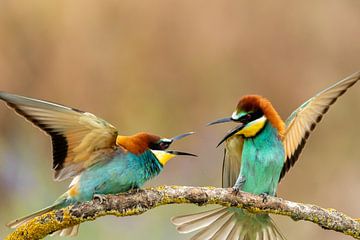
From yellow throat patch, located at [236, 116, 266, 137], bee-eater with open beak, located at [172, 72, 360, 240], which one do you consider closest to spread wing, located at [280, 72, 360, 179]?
bee-eater with open beak, located at [172, 72, 360, 240]

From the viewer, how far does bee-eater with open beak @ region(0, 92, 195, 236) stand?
6.98 ft

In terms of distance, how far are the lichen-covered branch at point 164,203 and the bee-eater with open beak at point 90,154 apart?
11 cm

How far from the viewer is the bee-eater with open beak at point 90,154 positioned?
2.13 m

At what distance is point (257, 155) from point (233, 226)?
26cm

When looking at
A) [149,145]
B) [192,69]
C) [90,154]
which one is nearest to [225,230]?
[149,145]

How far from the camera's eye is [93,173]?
2.27 m

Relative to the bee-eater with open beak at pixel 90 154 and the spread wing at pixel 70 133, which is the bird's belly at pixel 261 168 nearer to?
the bee-eater with open beak at pixel 90 154

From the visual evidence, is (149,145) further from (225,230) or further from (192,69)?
(192,69)

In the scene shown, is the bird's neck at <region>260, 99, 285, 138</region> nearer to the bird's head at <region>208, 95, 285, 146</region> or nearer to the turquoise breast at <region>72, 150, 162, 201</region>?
the bird's head at <region>208, 95, 285, 146</region>

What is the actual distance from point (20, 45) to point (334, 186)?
72.4 inches

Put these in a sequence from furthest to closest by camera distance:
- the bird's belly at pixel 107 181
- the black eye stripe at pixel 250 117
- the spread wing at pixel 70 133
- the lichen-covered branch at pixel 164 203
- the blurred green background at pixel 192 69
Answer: the blurred green background at pixel 192 69 < the black eye stripe at pixel 250 117 < the bird's belly at pixel 107 181 < the spread wing at pixel 70 133 < the lichen-covered branch at pixel 164 203

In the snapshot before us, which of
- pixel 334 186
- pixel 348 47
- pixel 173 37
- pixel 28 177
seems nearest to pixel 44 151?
pixel 28 177

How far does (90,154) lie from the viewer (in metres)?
2.27

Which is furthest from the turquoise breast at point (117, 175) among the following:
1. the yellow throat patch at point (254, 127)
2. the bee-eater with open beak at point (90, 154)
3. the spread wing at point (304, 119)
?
the spread wing at point (304, 119)
